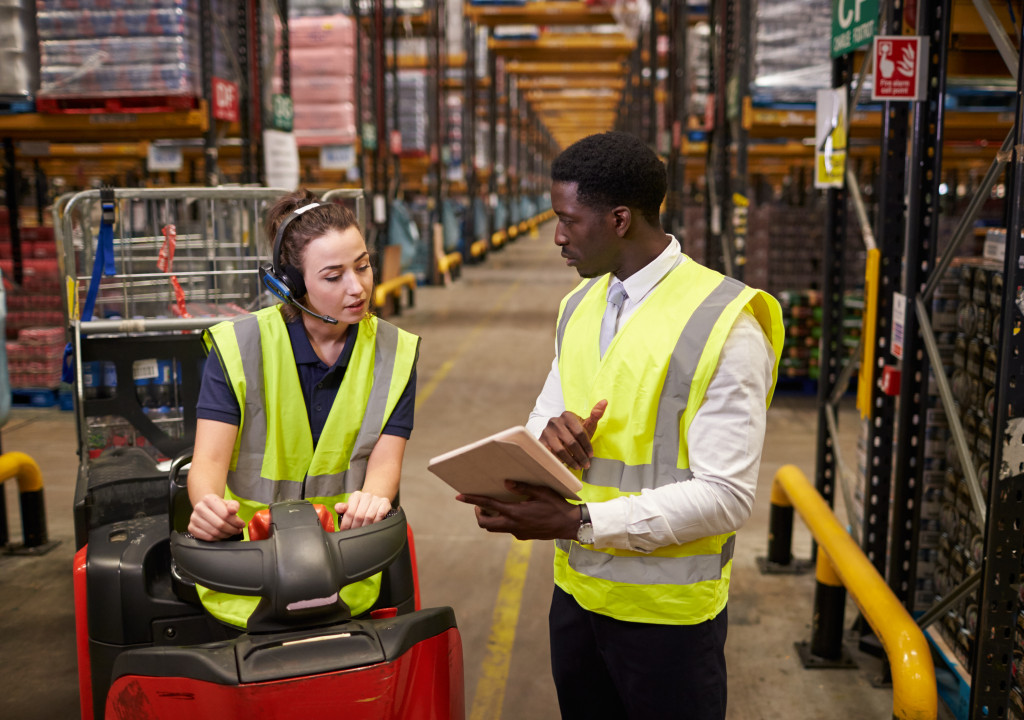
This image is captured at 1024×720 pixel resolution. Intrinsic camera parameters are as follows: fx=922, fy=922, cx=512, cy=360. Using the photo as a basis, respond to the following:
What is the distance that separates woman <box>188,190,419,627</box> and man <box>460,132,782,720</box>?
1.77 feet

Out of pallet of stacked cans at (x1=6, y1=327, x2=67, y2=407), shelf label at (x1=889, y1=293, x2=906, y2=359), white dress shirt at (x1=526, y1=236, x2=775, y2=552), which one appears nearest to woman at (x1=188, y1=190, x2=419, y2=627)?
white dress shirt at (x1=526, y1=236, x2=775, y2=552)

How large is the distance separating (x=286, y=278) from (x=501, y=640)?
8.14 ft

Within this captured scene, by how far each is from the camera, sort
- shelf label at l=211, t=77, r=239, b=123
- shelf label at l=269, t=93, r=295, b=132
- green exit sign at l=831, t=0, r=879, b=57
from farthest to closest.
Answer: shelf label at l=269, t=93, r=295, b=132 → shelf label at l=211, t=77, r=239, b=123 → green exit sign at l=831, t=0, r=879, b=57

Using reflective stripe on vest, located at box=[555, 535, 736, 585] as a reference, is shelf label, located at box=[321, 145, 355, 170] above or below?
above

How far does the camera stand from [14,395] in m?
8.58

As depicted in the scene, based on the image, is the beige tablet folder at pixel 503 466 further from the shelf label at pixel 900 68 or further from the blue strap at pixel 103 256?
the shelf label at pixel 900 68

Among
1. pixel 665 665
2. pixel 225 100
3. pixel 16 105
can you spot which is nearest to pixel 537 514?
pixel 665 665

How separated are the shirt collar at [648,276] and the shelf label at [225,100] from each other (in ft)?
20.2

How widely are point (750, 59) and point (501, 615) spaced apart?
5.37 meters

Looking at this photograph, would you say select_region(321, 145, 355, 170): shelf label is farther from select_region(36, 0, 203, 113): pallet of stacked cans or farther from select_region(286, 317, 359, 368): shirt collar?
select_region(286, 317, 359, 368): shirt collar

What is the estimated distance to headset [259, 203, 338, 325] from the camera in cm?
231

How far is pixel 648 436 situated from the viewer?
75.9 inches

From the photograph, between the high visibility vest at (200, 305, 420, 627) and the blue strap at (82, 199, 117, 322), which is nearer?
the high visibility vest at (200, 305, 420, 627)

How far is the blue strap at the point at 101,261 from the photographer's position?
3375 millimetres
